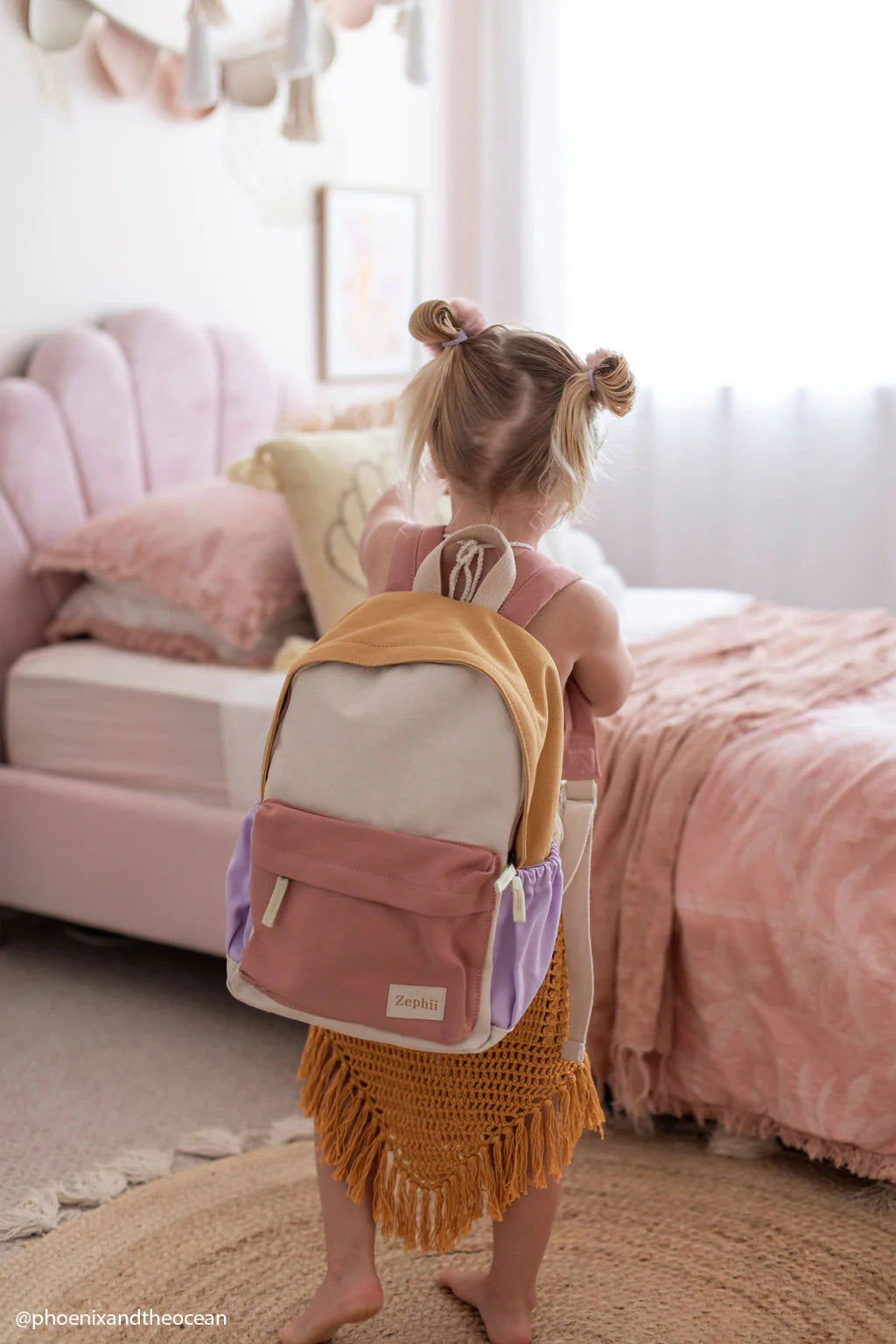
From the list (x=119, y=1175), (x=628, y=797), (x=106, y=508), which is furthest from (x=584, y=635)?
(x=106, y=508)

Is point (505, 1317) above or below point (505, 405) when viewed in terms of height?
below

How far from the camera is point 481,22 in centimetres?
348

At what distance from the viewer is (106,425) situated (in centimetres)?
247

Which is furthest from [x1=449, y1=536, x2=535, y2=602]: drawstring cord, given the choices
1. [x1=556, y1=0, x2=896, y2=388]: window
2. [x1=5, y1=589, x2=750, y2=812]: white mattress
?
[x1=556, y1=0, x2=896, y2=388]: window

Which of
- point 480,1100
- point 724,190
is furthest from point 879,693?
point 724,190

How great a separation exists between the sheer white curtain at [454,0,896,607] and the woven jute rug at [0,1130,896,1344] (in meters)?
1.88

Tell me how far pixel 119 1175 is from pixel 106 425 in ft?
4.50

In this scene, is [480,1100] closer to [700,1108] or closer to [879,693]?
[700,1108]

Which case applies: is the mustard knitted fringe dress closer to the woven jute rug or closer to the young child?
the young child

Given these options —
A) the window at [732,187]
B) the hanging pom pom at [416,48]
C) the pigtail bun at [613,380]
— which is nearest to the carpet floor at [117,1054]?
the pigtail bun at [613,380]

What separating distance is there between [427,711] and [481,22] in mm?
2941

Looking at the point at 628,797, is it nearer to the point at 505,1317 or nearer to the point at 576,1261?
the point at 576,1261

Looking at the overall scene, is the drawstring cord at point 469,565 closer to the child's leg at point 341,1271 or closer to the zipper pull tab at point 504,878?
the zipper pull tab at point 504,878

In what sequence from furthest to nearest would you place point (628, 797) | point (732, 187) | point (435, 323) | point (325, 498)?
point (732, 187) < point (325, 498) < point (628, 797) < point (435, 323)
